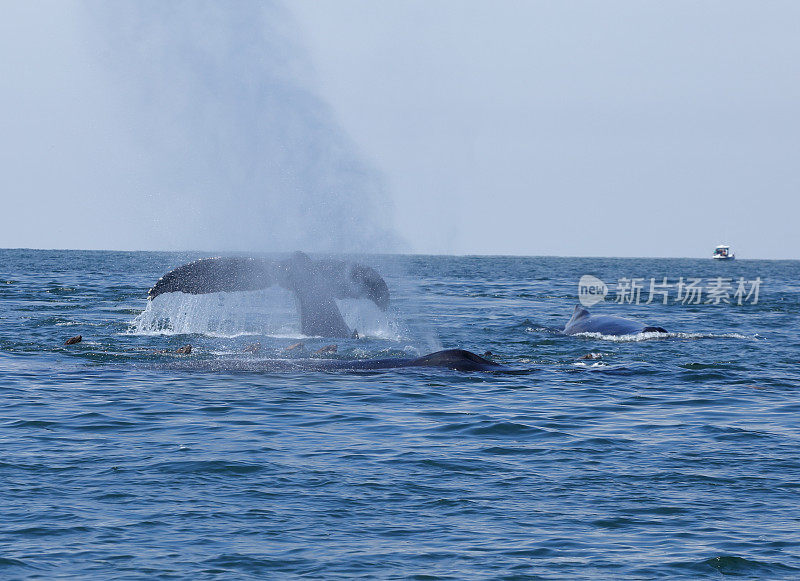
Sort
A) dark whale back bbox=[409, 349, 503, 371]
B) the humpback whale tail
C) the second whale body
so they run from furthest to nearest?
the second whale body, the humpback whale tail, dark whale back bbox=[409, 349, 503, 371]

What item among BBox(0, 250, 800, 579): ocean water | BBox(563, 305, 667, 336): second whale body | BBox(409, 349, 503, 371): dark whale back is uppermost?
BBox(563, 305, 667, 336): second whale body

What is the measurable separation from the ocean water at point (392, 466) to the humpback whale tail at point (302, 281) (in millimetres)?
666

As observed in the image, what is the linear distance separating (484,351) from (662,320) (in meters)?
13.0

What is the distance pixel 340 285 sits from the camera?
19984 millimetres

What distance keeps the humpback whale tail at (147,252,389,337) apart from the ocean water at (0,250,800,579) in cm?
67

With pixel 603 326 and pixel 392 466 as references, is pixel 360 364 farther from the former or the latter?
pixel 603 326

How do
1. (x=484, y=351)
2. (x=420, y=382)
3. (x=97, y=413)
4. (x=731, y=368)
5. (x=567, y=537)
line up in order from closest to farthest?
(x=567, y=537)
(x=97, y=413)
(x=420, y=382)
(x=731, y=368)
(x=484, y=351)

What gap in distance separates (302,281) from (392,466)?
9941 millimetres

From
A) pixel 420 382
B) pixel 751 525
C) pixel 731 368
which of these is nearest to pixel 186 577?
pixel 751 525

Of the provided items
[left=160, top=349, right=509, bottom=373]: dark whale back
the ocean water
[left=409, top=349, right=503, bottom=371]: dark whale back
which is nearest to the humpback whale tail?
the ocean water

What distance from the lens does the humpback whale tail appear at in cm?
1836

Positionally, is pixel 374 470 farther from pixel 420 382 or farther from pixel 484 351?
pixel 484 351

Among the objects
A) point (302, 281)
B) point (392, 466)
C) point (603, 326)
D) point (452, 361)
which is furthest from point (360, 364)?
point (603, 326)

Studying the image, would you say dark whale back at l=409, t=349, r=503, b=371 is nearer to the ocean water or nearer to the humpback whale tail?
the ocean water
